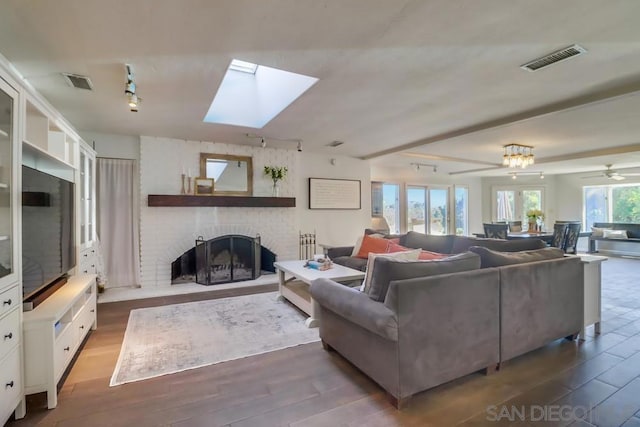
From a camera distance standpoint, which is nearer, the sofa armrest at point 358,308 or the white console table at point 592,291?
the sofa armrest at point 358,308

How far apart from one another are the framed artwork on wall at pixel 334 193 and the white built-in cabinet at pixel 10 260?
15.4 ft

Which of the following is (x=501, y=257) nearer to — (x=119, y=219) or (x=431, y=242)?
(x=431, y=242)

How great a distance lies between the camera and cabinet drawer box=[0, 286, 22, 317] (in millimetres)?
1657

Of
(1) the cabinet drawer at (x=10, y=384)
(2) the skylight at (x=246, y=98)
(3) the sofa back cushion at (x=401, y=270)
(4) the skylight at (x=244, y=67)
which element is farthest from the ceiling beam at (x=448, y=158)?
(1) the cabinet drawer at (x=10, y=384)

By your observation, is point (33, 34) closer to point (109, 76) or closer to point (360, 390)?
point (109, 76)

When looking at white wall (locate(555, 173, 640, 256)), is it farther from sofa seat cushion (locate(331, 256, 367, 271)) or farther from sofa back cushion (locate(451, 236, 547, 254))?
sofa seat cushion (locate(331, 256, 367, 271))

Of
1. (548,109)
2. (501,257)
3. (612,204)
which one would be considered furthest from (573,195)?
(501,257)

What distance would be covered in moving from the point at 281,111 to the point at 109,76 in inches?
67.0

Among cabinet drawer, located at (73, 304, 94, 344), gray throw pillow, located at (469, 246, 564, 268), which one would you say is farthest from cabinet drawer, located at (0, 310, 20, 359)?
gray throw pillow, located at (469, 246, 564, 268)

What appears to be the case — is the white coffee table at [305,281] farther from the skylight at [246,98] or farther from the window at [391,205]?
the window at [391,205]

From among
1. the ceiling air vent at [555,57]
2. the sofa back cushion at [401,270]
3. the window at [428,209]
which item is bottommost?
the sofa back cushion at [401,270]

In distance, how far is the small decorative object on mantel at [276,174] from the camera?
5.68 m

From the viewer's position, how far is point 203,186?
5.19m

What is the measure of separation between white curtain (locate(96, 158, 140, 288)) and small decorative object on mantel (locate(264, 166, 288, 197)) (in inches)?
83.5
